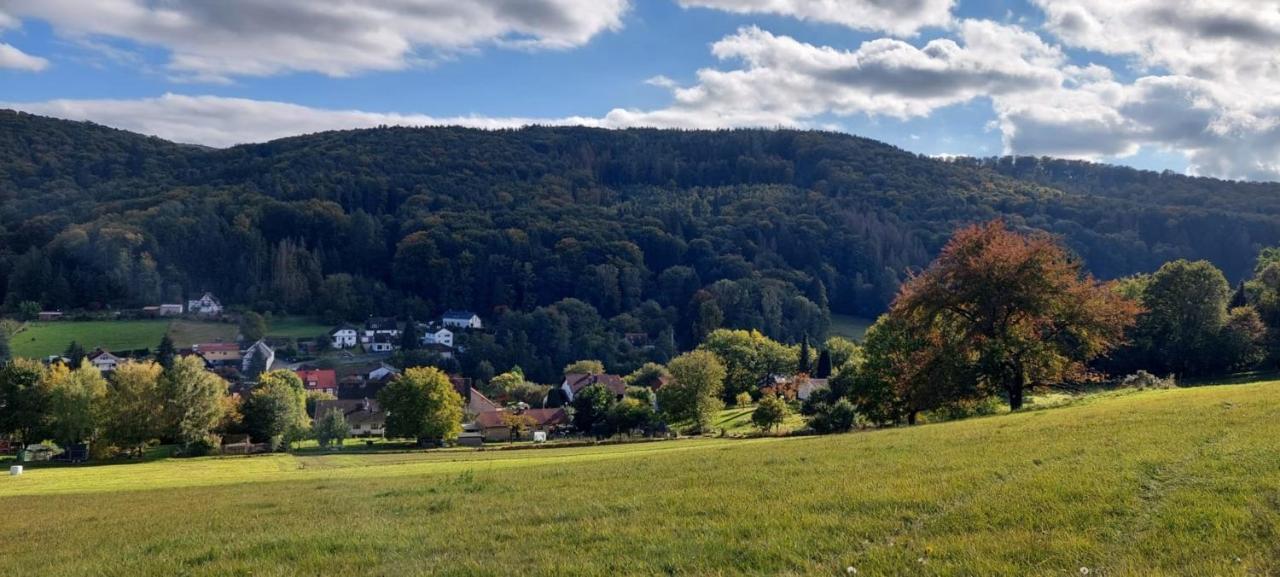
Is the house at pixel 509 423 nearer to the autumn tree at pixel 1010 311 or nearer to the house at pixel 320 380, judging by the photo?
the house at pixel 320 380

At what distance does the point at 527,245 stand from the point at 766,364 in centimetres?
8268

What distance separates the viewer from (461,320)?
501ft

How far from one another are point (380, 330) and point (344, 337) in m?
7.95

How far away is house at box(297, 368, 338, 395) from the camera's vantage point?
4171 inches

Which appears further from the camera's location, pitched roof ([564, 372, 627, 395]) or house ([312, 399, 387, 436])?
pitched roof ([564, 372, 627, 395])

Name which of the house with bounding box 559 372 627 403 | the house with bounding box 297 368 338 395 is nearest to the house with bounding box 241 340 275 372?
the house with bounding box 297 368 338 395

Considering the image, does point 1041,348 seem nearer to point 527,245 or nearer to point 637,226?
point 527,245

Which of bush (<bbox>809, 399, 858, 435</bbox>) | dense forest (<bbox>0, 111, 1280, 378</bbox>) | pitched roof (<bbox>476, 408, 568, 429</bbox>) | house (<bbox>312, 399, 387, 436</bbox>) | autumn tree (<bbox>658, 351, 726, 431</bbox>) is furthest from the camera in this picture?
dense forest (<bbox>0, 111, 1280, 378</bbox>)

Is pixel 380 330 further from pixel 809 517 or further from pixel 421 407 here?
pixel 809 517

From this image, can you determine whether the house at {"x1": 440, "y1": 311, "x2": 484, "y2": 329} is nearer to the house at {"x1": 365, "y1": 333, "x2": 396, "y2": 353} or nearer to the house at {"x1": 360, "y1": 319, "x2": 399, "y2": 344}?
the house at {"x1": 360, "y1": 319, "x2": 399, "y2": 344}

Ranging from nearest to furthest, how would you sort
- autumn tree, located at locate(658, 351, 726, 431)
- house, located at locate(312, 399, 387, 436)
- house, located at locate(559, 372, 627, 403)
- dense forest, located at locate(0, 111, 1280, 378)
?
autumn tree, located at locate(658, 351, 726, 431) < house, located at locate(312, 399, 387, 436) < house, located at locate(559, 372, 627, 403) < dense forest, located at locate(0, 111, 1280, 378)

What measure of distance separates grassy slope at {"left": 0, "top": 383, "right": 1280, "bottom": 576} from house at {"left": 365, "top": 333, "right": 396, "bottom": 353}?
116 m

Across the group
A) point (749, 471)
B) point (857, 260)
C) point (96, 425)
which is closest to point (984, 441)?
point (749, 471)

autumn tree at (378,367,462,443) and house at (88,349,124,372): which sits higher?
autumn tree at (378,367,462,443)
